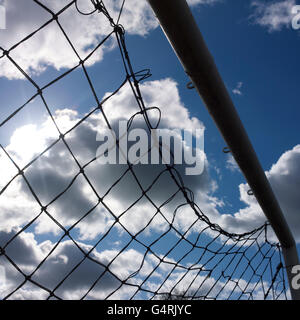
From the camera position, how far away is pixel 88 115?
1.52 metres

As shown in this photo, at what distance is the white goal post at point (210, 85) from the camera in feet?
3.70

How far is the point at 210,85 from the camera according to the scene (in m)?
1.40

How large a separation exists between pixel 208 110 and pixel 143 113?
319 mm

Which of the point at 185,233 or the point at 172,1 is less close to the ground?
the point at 172,1

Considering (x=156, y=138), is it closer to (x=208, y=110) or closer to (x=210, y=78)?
(x=208, y=110)

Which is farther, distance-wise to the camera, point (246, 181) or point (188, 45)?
point (246, 181)

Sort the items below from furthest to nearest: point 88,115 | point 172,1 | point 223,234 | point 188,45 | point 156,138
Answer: point 223,234 → point 156,138 → point 88,115 → point 188,45 → point 172,1

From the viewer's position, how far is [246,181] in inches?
82.7

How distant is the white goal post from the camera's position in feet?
3.70

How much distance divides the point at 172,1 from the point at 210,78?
1.26 ft
